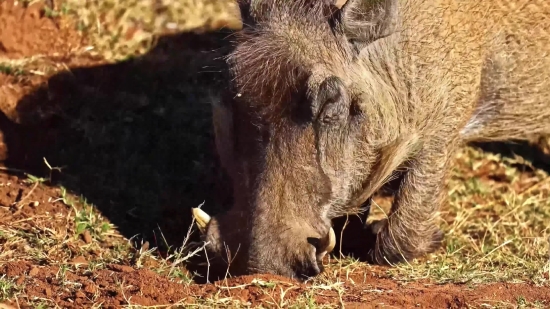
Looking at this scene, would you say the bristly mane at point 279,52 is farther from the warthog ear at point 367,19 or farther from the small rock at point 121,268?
the small rock at point 121,268

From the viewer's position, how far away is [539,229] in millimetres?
5410

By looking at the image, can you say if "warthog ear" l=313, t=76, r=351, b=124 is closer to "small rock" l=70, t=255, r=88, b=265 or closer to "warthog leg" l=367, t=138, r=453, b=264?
"warthog leg" l=367, t=138, r=453, b=264

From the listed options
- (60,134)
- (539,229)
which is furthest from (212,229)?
(539,229)

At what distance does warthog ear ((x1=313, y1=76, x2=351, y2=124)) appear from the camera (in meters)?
3.93

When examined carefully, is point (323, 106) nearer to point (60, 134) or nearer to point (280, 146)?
point (280, 146)

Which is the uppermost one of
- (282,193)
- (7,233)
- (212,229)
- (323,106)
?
(323,106)

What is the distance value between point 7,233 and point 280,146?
1.36m

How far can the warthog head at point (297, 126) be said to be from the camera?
12.8ft

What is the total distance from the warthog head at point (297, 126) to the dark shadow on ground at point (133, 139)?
36.5 inches

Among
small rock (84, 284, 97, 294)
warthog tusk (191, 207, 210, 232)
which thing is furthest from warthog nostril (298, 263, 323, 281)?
small rock (84, 284, 97, 294)

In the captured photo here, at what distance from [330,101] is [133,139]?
177 cm

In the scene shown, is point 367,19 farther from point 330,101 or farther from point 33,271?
point 33,271

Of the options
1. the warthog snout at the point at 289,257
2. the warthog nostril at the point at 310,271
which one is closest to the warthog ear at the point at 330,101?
the warthog snout at the point at 289,257

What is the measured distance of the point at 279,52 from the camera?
4008 mm
